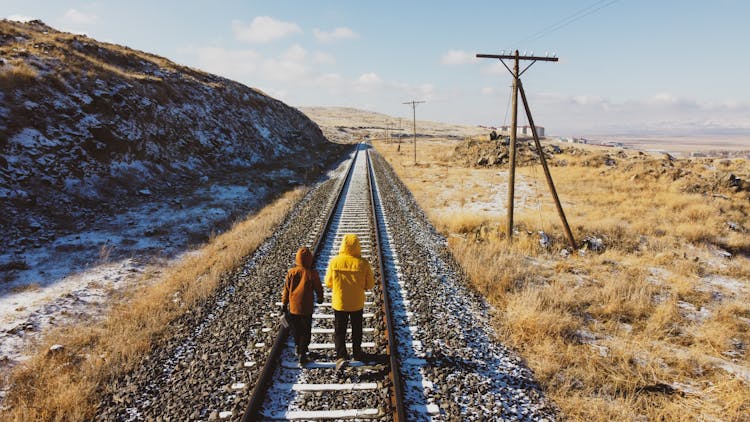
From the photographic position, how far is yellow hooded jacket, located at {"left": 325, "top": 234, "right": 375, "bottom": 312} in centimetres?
511

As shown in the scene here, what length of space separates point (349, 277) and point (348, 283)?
96 millimetres

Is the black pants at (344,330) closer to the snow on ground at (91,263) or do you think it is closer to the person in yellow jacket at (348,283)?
the person in yellow jacket at (348,283)

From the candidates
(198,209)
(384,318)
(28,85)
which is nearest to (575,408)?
(384,318)

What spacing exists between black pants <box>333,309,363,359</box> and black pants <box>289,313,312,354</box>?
1.36 ft

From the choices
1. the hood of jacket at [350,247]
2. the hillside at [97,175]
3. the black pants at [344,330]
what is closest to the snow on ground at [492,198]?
the hillside at [97,175]

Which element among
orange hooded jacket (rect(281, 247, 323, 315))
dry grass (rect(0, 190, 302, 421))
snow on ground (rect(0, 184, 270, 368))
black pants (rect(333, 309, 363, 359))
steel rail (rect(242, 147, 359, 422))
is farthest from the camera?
snow on ground (rect(0, 184, 270, 368))

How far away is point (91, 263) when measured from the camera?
9.52 m

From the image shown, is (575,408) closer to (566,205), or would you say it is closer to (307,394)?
(307,394)

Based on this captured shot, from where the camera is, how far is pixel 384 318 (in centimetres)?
665

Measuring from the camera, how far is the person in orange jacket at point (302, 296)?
A: 17.2 feet

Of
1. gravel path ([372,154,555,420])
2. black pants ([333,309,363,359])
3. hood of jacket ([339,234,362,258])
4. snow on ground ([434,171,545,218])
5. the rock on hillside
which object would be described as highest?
the rock on hillside

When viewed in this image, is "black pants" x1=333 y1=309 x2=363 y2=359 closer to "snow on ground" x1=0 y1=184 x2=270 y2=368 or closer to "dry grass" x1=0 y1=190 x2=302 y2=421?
"dry grass" x1=0 y1=190 x2=302 y2=421

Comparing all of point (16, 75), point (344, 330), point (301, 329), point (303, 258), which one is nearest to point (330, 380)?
point (344, 330)

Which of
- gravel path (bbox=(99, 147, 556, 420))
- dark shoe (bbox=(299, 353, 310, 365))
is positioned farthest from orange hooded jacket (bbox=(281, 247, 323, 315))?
gravel path (bbox=(99, 147, 556, 420))
